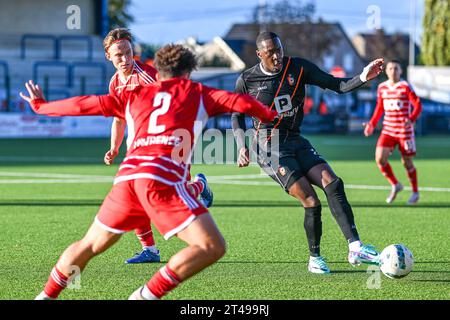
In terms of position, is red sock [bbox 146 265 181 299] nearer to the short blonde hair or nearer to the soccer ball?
the soccer ball

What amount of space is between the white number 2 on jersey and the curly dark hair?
209 millimetres

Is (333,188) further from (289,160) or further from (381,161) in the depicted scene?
(381,161)

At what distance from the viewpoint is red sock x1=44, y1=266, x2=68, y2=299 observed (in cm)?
661

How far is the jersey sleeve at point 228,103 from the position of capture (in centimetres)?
654

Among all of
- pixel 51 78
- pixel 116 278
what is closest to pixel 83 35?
pixel 51 78

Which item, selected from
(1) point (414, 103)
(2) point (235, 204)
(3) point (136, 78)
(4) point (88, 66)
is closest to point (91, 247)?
(3) point (136, 78)

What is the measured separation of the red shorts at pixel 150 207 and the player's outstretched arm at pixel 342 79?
9.11 ft

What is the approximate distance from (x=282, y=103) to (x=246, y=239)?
2.49m

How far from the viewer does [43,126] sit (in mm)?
37656

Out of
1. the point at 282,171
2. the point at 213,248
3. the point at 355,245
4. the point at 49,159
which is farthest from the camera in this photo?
the point at 49,159

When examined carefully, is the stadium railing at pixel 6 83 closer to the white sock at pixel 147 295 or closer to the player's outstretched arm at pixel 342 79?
the player's outstretched arm at pixel 342 79

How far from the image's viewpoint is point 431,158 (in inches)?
1110

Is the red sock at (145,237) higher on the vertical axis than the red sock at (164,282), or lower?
lower

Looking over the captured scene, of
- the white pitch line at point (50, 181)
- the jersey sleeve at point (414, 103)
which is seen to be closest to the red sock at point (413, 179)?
the jersey sleeve at point (414, 103)
